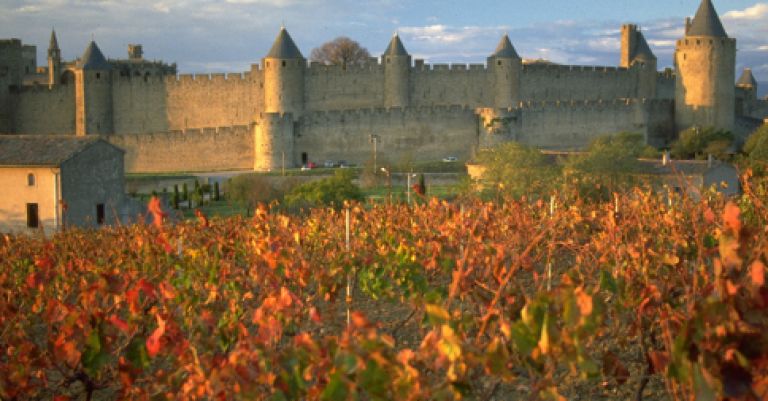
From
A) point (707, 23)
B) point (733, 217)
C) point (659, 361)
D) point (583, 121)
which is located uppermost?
point (707, 23)

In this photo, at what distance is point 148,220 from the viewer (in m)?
17.2

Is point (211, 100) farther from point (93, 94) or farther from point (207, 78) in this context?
point (93, 94)

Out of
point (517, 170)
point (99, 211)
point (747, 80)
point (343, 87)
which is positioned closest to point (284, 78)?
point (343, 87)

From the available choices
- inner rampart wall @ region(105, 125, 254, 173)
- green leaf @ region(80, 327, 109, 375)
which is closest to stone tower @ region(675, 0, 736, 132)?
inner rampart wall @ region(105, 125, 254, 173)

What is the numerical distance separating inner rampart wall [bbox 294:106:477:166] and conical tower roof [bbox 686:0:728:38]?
979 centimetres

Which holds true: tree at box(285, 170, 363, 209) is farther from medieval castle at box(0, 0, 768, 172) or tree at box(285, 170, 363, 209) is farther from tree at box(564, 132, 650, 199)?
medieval castle at box(0, 0, 768, 172)

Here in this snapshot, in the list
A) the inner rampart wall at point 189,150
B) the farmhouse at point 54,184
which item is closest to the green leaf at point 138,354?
the farmhouse at point 54,184

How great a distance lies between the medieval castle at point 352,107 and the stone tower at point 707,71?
0.15 ft

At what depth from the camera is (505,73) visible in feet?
130

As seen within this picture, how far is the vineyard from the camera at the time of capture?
333 centimetres

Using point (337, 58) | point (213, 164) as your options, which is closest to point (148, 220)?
point (213, 164)

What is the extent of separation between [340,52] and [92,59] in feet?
57.8

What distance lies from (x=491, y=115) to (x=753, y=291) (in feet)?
103

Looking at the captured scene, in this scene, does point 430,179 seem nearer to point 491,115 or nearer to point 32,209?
point 491,115
